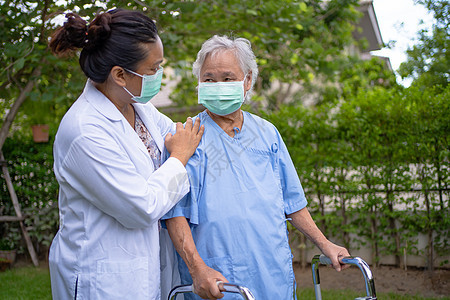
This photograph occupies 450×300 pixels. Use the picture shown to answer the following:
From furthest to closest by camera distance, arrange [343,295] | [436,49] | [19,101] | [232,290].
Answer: [436,49]
[19,101]
[343,295]
[232,290]

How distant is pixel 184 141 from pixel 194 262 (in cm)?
53

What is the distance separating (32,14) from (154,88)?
3.53 metres

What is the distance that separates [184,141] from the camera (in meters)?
2.11

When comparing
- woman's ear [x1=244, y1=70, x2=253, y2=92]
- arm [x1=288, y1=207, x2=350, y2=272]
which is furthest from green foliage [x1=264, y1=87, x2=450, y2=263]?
woman's ear [x1=244, y1=70, x2=253, y2=92]

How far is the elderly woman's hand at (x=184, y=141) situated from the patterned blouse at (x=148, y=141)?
0.29ft

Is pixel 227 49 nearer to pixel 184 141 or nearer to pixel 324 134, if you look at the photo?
pixel 184 141

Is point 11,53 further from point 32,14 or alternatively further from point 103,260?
point 103,260

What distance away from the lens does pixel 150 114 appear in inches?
95.1

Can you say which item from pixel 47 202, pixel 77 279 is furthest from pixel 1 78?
pixel 77 279

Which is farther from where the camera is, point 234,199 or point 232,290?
point 234,199

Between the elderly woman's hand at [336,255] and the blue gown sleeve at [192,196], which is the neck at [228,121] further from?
the elderly woman's hand at [336,255]

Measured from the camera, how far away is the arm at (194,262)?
74.0 inches

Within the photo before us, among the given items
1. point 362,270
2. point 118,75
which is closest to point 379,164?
point 362,270

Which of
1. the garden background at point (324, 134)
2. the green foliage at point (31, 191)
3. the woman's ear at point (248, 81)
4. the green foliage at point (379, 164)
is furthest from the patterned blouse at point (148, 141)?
the green foliage at point (31, 191)
